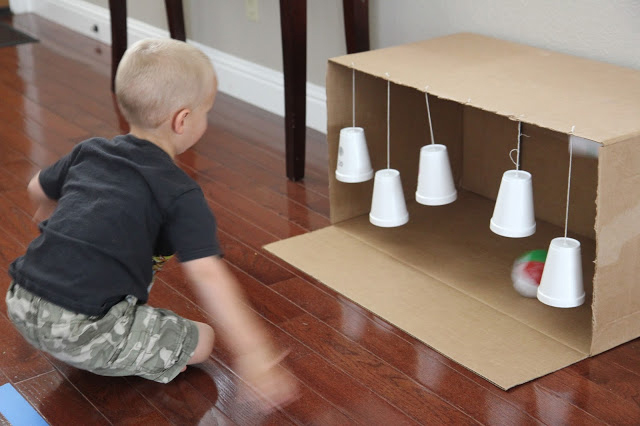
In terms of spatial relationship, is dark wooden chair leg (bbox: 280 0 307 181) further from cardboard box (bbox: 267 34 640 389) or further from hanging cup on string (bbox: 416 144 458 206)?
hanging cup on string (bbox: 416 144 458 206)

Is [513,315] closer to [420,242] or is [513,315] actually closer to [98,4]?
[420,242]

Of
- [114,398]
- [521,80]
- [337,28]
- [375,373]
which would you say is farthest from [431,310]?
[337,28]

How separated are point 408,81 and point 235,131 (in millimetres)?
1130

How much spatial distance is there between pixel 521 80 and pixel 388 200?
38 cm

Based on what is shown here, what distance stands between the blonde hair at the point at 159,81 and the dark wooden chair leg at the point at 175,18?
186 centimetres

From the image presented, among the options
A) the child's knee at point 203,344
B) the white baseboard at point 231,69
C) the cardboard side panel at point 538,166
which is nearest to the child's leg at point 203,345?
the child's knee at point 203,344

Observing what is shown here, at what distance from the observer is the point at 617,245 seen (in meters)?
1.44

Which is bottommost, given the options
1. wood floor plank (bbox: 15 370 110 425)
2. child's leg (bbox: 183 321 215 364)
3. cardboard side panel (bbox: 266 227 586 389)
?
wood floor plank (bbox: 15 370 110 425)

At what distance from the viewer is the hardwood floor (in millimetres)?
1392

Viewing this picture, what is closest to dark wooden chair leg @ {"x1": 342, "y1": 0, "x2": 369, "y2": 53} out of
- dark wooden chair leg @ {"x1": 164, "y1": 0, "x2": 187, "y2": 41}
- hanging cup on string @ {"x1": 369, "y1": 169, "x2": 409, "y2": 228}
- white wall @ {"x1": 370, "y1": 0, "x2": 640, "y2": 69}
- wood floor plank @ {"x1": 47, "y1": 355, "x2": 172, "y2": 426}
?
white wall @ {"x1": 370, "y1": 0, "x2": 640, "y2": 69}

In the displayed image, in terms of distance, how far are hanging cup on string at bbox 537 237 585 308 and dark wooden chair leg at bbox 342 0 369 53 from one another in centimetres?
98

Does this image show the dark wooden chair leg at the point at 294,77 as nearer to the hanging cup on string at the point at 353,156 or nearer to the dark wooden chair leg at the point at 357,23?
the dark wooden chair leg at the point at 357,23

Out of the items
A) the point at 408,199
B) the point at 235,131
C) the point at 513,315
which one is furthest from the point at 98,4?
the point at 513,315

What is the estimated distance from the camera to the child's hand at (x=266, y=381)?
144 cm
